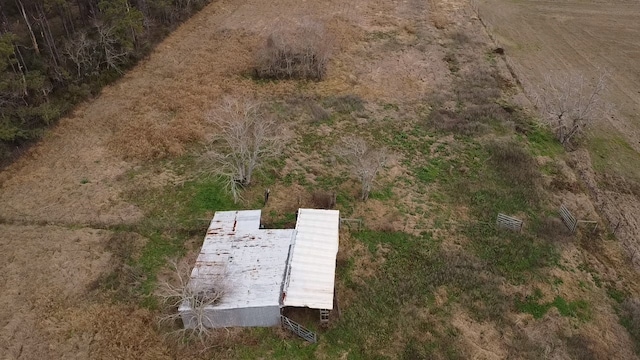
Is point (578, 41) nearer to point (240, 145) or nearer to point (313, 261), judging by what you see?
point (240, 145)

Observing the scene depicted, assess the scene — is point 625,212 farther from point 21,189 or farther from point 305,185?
point 21,189

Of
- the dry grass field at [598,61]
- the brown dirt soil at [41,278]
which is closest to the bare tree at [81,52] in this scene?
the brown dirt soil at [41,278]

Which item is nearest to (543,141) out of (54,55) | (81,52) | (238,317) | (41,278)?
(238,317)

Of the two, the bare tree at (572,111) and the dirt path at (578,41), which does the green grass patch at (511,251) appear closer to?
the bare tree at (572,111)

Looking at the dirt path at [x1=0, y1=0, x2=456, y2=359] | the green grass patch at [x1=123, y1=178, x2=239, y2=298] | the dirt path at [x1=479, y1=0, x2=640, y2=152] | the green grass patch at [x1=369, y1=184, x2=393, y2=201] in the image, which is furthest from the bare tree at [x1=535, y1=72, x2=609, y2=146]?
the green grass patch at [x1=123, y1=178, x2=239, y2=298]

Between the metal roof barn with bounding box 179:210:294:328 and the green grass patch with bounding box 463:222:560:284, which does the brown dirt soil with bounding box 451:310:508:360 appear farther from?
the metal roof barn with bounding box 179:210:294:328
